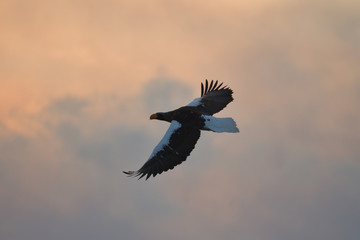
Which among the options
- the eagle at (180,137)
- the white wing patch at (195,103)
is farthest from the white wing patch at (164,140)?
the white wing patch at (195,103)

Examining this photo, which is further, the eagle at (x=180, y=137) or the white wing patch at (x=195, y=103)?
the white wing patch at (x=195, y=103)

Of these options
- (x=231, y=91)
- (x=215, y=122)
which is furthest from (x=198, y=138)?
(x=231, y=91)

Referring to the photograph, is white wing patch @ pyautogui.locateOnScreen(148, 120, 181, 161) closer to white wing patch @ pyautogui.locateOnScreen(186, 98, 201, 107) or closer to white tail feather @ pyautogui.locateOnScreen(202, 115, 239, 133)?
Result: white tail feather @ pyautogui.locateOnScreen(202, 115, 239, 133)

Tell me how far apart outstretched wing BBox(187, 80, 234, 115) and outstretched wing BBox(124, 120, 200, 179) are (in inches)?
53.0

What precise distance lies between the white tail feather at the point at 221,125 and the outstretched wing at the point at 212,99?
3.67ft

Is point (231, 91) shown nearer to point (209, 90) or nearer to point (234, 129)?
point (209, 90)

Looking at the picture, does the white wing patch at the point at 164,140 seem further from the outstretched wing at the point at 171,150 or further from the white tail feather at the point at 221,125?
the white tail feather at the point at 221,125

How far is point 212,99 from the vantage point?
27.0 metres

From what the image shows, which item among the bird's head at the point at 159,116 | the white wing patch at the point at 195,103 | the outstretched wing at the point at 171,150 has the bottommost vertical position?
the outstretched wing at the point at 171,150

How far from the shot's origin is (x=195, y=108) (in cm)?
2536

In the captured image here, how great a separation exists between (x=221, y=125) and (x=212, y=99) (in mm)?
3247

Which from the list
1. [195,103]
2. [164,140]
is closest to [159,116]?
[164,140]

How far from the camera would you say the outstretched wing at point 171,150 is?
23.8 m

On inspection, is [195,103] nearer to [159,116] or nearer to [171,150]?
[159,116]
